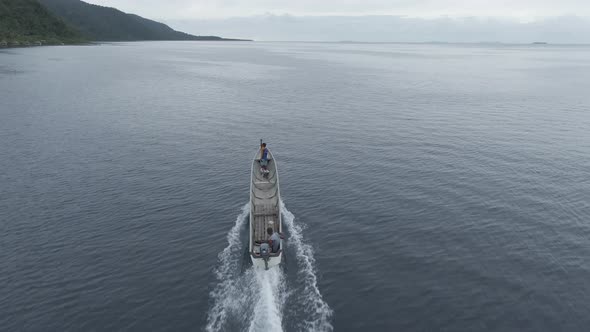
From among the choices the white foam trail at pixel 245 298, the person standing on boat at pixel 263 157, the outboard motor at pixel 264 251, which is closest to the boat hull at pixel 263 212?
the outboard motor at pixel 264 251

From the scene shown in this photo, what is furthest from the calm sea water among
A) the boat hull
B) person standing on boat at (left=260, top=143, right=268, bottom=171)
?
person standing on boat at (left=260, top=143, right=268, bottom=171)

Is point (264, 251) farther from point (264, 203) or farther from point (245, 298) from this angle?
point (264, 203)

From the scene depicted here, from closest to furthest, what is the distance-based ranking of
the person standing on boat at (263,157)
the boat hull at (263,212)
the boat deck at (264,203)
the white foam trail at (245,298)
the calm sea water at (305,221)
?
the white foam trail at (245,298)
the calm sea water at (305,221)
the boat hull at (263,212)
the boat deck at (264,203)
the person standing on boat at (263,157)

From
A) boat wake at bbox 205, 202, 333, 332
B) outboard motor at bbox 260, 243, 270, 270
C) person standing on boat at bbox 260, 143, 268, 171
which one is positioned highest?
person standing on boat at bbox 260, 143, 268, 171

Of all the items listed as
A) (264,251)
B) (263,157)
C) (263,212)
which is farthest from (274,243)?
(263,157)

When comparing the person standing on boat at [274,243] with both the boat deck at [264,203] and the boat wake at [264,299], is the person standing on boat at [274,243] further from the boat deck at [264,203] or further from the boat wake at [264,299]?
the boat wake at [264,299]

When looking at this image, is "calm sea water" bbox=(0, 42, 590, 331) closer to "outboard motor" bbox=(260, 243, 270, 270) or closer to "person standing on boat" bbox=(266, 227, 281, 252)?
"outboard motor" bbox=(260, 243, 270, 270)
